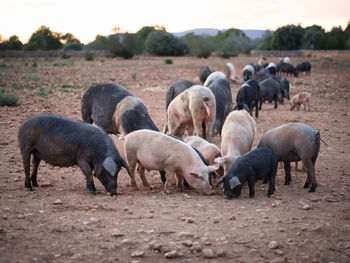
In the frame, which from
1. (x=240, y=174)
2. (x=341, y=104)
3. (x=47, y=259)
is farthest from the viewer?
(x=341, y=104)

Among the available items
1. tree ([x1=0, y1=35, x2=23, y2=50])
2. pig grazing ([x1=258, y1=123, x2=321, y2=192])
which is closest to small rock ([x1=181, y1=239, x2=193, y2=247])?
pig grazing ([x1=258, y1=123, x2=321, y2=192])

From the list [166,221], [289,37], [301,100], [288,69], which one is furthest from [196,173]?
[289,37]

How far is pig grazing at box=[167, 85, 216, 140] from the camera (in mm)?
8859

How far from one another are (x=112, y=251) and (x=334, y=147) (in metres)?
7.31

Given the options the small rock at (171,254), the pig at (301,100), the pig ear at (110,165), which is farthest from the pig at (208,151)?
the pig at (301,100)

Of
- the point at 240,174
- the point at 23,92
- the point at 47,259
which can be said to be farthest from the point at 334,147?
the point at 23,92

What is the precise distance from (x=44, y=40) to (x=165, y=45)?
1837 cm

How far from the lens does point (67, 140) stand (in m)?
6.43

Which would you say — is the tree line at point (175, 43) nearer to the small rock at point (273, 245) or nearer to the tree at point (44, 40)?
the tree at point (44, 40)

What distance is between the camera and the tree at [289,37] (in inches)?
2778

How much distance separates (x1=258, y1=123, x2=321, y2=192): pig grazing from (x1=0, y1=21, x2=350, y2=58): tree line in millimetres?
42222

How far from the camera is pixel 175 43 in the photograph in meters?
56.6

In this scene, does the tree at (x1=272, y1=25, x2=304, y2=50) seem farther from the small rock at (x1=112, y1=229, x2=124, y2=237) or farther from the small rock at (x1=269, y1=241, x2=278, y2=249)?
the small rock at (x1=112, y1=229, x2=124, y2=237)

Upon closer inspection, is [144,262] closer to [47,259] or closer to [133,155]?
[47,259]
